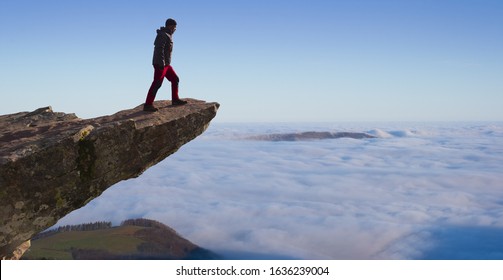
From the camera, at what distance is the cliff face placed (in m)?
12.3

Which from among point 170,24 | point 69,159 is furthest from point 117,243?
point 170,24

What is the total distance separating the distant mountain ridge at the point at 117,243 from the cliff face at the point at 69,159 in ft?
314

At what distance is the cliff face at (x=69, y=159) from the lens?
1227 centimetres

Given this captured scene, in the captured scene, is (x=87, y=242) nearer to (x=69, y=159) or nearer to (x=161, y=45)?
(x=69, y=159)

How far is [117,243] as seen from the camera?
12319 cm

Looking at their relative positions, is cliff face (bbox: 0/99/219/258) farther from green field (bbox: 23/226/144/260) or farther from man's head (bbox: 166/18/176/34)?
green field (bbox: 23/226/144/260)

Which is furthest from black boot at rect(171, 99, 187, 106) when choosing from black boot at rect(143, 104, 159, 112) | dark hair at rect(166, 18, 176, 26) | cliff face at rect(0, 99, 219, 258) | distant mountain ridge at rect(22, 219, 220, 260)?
distant mountain ridge at rect(22, 219, 220, 260)

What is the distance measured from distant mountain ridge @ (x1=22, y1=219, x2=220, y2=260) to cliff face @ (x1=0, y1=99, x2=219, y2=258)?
95.8 m

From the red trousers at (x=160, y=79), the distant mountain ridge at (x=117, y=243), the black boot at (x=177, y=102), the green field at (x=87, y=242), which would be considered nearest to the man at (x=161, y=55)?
the red trousers at (x=160, y=79)

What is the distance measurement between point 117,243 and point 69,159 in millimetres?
121179

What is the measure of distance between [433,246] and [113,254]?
135 meters

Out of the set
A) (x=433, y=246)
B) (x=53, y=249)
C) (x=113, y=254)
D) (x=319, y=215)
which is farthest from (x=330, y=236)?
(x=53, y=249)

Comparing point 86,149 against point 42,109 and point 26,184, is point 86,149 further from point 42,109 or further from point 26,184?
point 42,109

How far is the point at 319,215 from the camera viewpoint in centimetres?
19975
